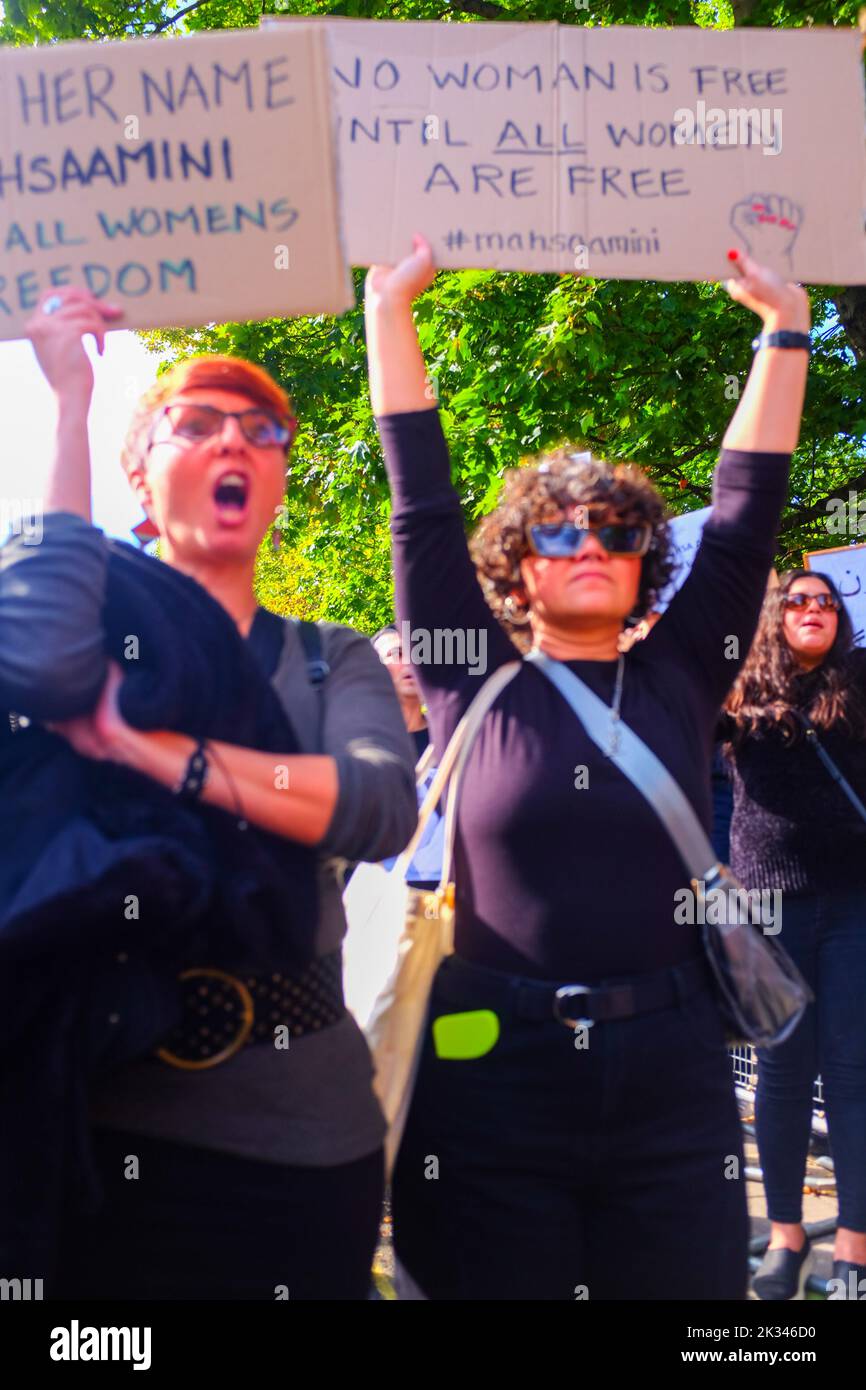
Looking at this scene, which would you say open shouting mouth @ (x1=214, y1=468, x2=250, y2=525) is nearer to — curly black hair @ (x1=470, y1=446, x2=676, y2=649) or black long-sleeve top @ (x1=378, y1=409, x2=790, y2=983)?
black long-sleeve top @ (x1=378, y1=409, x2=790, y2=983)

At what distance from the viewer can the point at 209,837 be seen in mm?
1696

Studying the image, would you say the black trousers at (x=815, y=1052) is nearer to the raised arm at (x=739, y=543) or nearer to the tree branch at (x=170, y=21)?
the raised arm at (x=739, y=543)

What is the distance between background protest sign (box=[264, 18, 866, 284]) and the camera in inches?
99.3

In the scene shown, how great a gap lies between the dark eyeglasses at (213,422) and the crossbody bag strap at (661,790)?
26.3 inches

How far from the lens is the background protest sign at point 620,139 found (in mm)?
2521

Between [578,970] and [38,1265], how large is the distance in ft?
2.81

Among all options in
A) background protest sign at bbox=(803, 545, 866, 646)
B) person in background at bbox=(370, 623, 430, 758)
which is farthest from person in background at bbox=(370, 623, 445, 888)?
background protest sign at bbox=(803, 545, 866, 646)

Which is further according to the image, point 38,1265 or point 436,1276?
point 436,1276

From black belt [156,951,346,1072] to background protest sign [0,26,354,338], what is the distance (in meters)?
1.09

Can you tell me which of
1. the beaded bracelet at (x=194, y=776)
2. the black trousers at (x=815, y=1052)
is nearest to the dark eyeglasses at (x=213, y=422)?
the beaded bracelet at (x=194, y=776)

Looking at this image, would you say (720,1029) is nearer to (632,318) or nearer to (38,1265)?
(38,1265)

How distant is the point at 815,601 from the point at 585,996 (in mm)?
2610

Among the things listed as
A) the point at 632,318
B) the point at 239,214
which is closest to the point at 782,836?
the point at 239,214

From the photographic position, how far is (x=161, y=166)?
2213 millimetres
